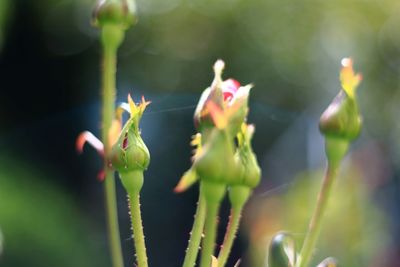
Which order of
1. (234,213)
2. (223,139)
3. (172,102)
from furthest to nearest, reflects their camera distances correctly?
(172,102) → (234,213) → (223,139)

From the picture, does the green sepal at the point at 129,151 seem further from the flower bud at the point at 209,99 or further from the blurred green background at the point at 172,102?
the blurred green background at the point at 172,102

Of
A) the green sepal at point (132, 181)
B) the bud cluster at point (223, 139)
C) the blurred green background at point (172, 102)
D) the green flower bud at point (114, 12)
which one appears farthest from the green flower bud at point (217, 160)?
the blurred green background at point (172, 102)

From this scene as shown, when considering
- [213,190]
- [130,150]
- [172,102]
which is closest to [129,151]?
[130,150]

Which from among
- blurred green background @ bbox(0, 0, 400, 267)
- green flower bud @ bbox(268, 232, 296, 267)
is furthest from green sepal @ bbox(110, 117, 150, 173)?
blurred green background @ bbox(0, 0, 400, 267)

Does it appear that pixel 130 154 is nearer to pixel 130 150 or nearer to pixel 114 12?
pixel 130 150

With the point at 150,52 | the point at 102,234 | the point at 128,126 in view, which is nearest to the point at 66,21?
the point at 150,52

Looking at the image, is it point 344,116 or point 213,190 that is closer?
point 213,190

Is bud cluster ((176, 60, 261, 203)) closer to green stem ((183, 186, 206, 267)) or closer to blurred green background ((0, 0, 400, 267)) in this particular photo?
green stem ((183, 186, 206, 267))
